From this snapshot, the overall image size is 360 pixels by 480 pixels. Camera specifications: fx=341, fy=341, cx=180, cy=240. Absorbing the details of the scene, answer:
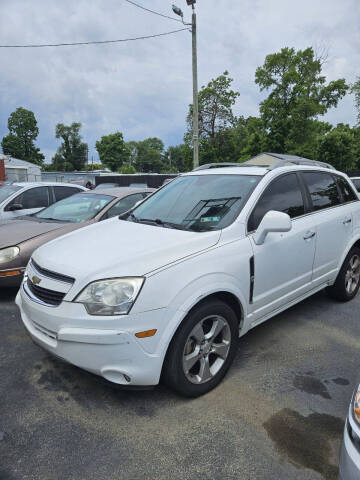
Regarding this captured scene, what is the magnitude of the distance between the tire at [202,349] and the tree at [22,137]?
2730 inches

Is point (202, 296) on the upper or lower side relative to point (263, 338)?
upper

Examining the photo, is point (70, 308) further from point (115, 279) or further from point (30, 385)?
point (30, 385)

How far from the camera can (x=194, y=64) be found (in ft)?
45.1

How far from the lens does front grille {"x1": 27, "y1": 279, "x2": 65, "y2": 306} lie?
2.29 m

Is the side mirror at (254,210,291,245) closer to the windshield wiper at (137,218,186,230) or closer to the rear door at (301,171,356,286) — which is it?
the windshield wiper at (137,218,186,230)

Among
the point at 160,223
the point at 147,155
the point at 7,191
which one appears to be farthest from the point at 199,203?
the point at 147,155

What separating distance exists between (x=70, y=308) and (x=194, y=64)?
13.9 metres

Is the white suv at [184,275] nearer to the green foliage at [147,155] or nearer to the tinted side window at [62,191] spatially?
the tinted side window at [62,191]

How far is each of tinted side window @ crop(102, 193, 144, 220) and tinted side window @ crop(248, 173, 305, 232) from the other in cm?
282

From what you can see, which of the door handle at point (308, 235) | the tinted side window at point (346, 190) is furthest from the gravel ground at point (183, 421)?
the tinted side window at point (346, 190)

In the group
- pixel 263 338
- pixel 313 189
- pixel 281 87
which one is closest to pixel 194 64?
pixel 313 189

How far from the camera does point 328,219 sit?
3576mm

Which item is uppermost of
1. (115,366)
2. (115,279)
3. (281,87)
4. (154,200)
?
(281,87)

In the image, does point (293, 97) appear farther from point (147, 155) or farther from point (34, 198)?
point (147, 155)
